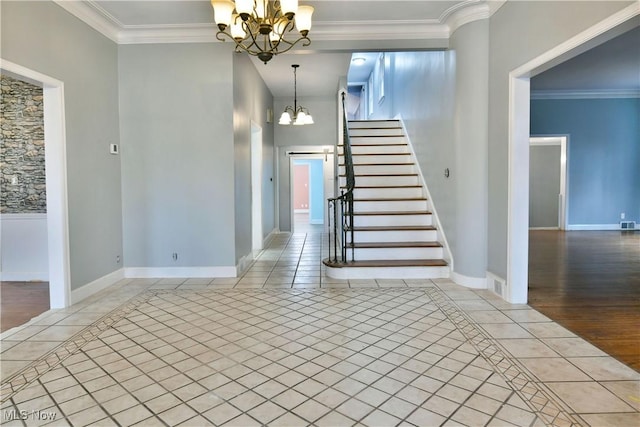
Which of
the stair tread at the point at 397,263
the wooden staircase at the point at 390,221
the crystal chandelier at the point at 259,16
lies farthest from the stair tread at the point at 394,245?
the crystal chandelier at the point at 259,16

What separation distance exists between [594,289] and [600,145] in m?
5.88

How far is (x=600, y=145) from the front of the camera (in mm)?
8422

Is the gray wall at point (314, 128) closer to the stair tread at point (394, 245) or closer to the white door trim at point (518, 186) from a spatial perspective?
the stair tread at point (394, 245)

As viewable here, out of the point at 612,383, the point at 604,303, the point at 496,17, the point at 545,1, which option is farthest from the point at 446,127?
the point at 612,383

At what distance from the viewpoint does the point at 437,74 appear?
509 cm

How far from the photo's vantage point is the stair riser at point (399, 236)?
200 inches

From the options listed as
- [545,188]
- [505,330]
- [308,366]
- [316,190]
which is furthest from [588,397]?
[316,190]

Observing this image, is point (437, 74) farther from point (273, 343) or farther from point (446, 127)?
point (273, 343)

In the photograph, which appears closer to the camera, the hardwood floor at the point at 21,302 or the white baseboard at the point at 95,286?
the hardwood floor at the point at 21,302

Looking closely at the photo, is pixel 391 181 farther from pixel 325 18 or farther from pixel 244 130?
pixel 325 18

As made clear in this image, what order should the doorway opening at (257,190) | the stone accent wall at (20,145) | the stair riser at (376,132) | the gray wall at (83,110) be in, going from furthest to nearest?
1. the stair riser at (376,132)
2. the doorway opening at (257,190)
3. the stone accent wall at (20,145)
4. the gray wall at (83,110)

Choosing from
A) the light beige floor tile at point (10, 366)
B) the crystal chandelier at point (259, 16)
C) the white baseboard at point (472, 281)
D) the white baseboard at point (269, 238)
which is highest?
the crystal chandelier at point (259, 16)

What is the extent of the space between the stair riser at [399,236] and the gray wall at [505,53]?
1.12 meters

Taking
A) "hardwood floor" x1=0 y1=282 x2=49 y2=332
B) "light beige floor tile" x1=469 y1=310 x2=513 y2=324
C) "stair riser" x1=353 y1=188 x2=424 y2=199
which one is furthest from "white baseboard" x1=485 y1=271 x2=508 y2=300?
"hardwood floor" x1=0 y1=282 x2=49 y2=332
